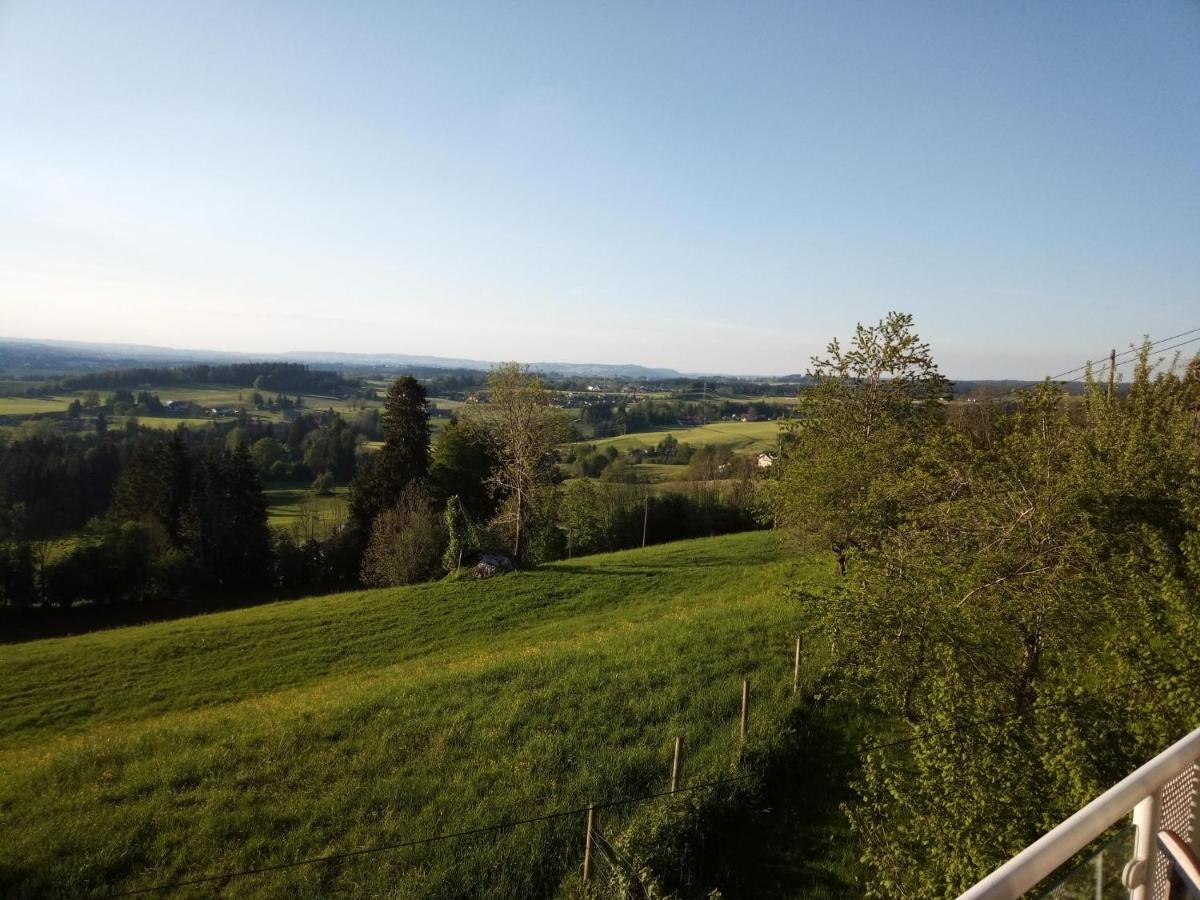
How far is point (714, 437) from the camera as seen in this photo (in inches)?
3403

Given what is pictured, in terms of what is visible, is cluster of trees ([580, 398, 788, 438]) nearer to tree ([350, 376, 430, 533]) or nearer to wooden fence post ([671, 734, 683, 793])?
tree ([350, 376, 430, 533])

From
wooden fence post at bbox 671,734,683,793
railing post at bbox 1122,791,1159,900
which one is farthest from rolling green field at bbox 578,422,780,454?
railing post at bbox 1122,791,1159,900

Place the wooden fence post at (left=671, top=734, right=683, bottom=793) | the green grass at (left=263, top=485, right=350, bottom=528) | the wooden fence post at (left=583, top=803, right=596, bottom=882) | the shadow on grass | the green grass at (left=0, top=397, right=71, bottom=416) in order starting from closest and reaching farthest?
the wooden fence post at (left=583, top=803, right=596, bottom=882), the shadow on grass, the wooden fence post at (left=671, top=734, right=683, bottom=793), the green grass at (left=263, top=485, right=350, bottom=528), the green grass at (left=0, top=397, right=71, bottom=416)

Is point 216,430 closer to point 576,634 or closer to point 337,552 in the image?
point 337,552

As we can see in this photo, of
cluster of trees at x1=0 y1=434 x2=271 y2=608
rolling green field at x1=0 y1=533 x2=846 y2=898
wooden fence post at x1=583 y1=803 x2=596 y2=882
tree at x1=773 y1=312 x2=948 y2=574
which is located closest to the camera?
wooden fence post at x1=583 y1=803 x2=596 y2=882

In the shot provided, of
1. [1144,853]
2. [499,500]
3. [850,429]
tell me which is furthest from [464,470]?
Result: [1144,853]

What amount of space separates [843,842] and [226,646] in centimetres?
A: 2052

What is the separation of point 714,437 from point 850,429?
68274mm

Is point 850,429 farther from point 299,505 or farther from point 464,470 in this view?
point 299,505

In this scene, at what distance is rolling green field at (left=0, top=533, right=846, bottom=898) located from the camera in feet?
27.3

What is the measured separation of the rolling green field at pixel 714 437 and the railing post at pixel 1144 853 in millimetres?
70128

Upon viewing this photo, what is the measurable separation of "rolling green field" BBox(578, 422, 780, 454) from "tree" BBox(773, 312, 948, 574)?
52335 millimetres

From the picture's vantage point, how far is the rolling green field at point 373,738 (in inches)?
328

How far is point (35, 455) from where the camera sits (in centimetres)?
6084
